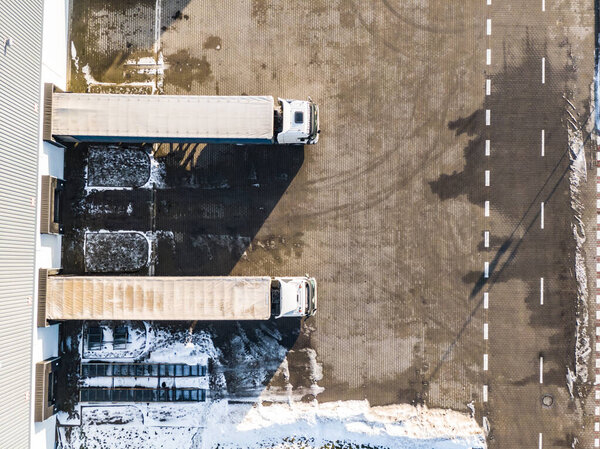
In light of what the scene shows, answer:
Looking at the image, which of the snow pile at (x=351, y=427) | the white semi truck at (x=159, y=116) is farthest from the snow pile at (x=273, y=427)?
the white semi truck at (x=159, y=116)

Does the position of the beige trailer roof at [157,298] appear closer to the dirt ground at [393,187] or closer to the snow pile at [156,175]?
the dirt ground at [393,187]

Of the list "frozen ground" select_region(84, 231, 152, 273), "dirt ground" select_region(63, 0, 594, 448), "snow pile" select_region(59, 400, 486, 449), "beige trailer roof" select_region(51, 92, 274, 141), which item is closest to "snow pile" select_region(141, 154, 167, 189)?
"dirt ground" select_region(63, 0, 594, 448)

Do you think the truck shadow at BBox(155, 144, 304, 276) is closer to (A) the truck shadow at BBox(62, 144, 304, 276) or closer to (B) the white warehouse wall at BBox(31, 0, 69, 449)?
(A) the truck shadow at BBox(62, 144, 304, 276)

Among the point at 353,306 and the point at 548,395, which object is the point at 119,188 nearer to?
the point at 353,306

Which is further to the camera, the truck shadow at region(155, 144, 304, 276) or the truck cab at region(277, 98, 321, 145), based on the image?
the truck shadow at region(155, 144, 304, 276)

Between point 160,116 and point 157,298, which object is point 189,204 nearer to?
point 160,116
